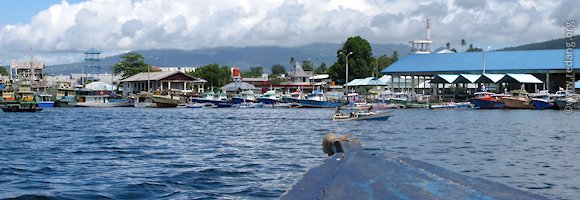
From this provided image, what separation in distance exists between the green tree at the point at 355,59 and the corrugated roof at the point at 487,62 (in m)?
20.9

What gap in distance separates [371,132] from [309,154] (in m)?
11.5

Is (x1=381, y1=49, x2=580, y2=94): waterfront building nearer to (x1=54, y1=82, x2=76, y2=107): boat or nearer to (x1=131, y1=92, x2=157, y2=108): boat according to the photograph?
(x1=131, y1=92, x2=157, y2=108): boat

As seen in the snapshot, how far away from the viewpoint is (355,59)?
112 meters

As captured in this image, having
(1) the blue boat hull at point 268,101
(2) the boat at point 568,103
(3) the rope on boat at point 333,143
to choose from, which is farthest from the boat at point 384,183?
(1) the blue boat hull at point 268,101

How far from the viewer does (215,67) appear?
5335 inches

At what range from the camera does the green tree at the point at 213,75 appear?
13262 cm

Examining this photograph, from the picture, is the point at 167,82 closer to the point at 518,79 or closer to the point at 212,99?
the point at 212,99

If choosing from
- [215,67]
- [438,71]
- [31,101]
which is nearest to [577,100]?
[438,71]

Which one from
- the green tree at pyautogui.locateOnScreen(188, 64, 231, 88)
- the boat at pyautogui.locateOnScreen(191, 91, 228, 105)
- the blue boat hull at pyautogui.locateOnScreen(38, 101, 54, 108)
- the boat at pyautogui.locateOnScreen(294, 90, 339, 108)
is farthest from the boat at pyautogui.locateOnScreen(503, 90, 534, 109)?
the green tree at pyautogui.locateOnScreen(188, 64, 231, 88)

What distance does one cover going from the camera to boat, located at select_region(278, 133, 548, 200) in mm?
4305

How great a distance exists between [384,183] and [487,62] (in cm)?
8141

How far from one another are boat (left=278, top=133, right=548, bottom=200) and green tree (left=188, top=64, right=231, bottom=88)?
12769 cm

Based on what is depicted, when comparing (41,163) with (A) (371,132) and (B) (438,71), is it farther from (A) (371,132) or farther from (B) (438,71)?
(B) (438,71)

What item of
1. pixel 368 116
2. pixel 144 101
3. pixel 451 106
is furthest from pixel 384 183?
pixel 144 101
